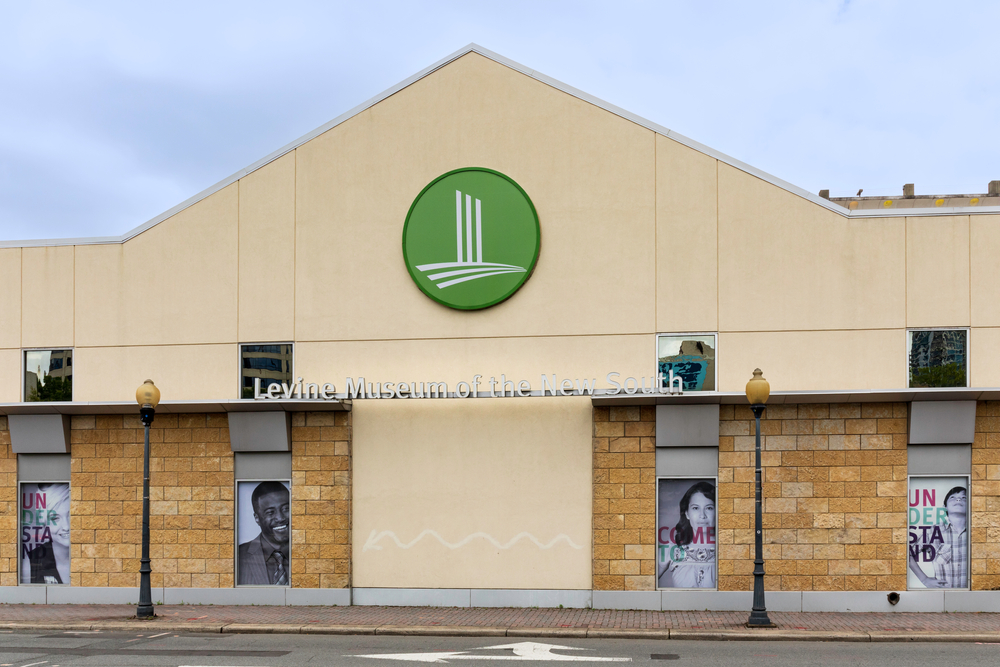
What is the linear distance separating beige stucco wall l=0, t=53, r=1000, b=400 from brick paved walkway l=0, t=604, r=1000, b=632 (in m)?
4.43

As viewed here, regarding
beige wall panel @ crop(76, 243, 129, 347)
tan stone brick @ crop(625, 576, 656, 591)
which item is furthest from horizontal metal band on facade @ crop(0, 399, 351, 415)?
tan stone brick @ crop(625, 576, 656, 591)

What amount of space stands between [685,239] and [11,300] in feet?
48.6

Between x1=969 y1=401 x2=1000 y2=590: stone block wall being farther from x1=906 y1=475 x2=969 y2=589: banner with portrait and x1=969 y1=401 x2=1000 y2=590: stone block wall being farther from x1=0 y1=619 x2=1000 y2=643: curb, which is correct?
x1=0 y1=619 x2=1000 y2=643: curb

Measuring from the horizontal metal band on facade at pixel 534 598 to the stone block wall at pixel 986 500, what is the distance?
393 millimetres

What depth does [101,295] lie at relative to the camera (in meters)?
19.6

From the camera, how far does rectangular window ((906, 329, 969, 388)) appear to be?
681 inches

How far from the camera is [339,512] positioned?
60.5 ft

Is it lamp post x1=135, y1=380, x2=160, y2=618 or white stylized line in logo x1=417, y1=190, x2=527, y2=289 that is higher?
white stylized line in logo x1=417, y1=190, x2=527, y2=289

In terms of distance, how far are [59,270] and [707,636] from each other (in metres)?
15.5

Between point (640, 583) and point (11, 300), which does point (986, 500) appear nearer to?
point (640, 583)

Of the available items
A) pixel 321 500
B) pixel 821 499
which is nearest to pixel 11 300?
pixel 321 500

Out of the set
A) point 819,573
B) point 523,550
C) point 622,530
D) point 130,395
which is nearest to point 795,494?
point 819,573

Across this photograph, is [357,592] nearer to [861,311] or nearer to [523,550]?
[523,550]

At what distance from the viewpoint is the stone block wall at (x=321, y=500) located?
1839 cm
